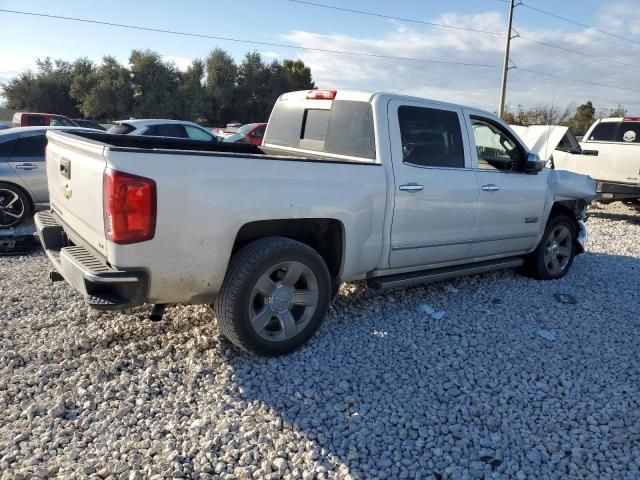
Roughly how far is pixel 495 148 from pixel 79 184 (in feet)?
13.4

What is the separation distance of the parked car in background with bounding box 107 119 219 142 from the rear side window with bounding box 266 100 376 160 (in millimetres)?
5513

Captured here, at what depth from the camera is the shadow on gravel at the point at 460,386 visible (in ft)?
9.27

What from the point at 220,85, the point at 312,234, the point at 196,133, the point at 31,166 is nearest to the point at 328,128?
the point at 312,234

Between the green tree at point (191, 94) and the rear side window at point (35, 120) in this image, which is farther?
the green tree at point (191, 94)

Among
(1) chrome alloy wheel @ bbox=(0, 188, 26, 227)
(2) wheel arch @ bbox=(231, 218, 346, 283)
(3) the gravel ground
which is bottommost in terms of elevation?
(3) the gravel ground

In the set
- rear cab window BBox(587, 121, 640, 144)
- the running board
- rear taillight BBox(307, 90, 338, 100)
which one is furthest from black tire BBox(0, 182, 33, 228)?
rear cab window BBox(587, 121, 640, 144)

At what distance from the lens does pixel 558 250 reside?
20.1 ft

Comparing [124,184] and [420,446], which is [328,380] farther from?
[124,184]

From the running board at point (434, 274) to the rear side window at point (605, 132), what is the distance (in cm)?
706

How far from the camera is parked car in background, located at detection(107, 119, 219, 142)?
34.5 feet

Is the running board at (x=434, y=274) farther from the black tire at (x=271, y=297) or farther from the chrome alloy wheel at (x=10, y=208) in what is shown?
the chrome alloy wheel at (x=10, y=208)

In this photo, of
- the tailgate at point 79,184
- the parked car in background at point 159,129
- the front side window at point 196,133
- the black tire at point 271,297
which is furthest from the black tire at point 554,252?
the front side window at point 196,133

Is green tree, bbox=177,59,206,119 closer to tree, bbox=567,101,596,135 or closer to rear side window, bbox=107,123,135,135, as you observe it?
tree, bbox=567,101,596,135

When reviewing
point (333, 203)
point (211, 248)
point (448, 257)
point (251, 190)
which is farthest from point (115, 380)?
point (448, 257)
